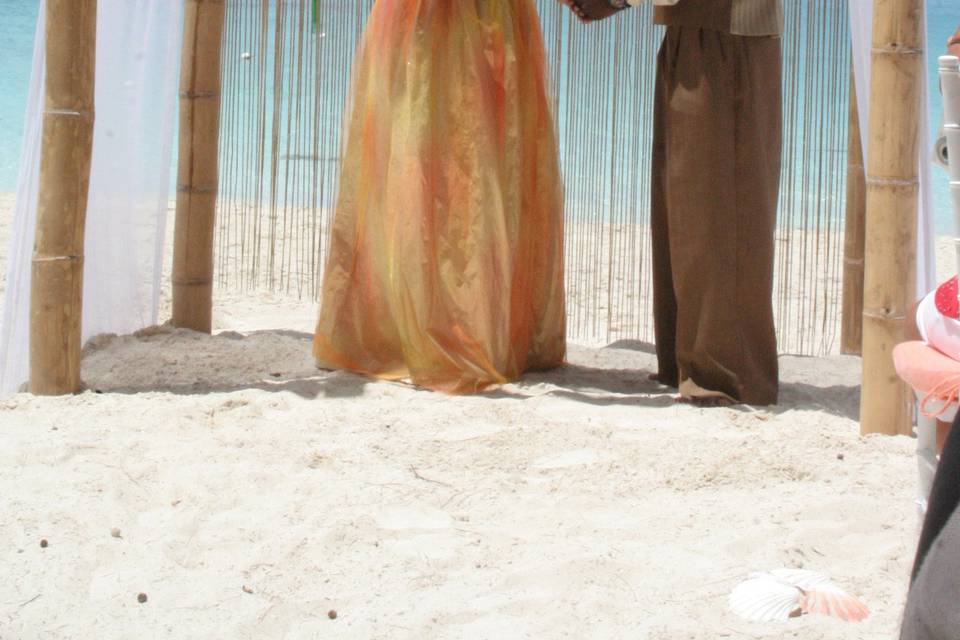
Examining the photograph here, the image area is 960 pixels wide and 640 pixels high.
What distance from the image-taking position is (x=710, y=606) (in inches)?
68.6

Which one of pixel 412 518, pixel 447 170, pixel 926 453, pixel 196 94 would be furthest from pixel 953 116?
pixel 196 94

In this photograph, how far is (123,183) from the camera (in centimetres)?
327

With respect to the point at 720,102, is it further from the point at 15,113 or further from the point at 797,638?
the point at 15,113

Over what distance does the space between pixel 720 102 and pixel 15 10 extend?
1432 centimetres

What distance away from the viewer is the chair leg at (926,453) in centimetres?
156

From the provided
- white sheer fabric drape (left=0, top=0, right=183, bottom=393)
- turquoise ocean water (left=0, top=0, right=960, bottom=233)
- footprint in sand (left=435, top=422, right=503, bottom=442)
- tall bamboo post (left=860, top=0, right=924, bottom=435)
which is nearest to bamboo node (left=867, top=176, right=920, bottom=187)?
tall bamboo post (left=860, top=0, right=924, bottom=435)

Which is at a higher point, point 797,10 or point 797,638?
point 797,10

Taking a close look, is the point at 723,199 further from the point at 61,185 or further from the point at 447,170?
the point at 61,185

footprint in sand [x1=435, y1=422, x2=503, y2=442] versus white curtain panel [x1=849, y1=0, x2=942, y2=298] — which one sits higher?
white curtain panel [x1=849, y1=0, x2=942, y2=298]

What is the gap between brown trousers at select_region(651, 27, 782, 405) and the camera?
2.81m

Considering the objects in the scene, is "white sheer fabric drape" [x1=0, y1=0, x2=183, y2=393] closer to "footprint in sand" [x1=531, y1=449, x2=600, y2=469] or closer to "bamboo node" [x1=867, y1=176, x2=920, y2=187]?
"footprint in sand" [x1=531, y1=449, x2=600, y2=469]

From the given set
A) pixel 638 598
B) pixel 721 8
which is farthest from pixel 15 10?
pixel 638 598

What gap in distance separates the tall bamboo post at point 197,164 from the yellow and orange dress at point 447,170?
23.9 inches

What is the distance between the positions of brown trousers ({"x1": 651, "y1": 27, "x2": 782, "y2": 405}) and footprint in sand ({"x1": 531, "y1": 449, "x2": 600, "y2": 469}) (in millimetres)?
533
